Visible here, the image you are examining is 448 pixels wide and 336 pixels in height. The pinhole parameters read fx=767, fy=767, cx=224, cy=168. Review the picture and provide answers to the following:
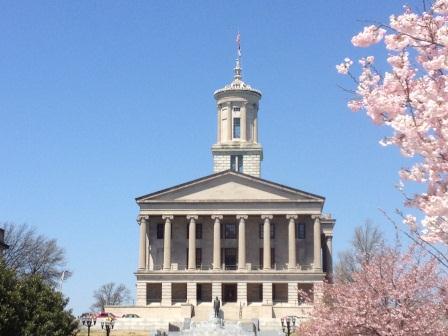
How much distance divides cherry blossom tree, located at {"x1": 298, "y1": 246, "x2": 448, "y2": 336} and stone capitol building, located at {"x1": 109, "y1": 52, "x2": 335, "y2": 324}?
51.7 m

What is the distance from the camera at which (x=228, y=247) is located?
86750 millimetres

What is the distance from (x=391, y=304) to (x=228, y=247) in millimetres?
61666

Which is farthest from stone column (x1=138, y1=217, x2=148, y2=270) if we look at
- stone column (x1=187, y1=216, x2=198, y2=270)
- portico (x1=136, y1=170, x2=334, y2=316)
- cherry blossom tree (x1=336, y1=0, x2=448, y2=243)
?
cherry blossom tree (x1=336, y1=0, x2=448, y2=243)

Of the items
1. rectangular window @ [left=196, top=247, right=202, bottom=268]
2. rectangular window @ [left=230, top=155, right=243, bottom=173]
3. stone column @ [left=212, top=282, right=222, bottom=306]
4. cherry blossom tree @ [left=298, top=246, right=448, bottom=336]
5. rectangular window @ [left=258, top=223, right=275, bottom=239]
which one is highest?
rectangular window @ [left=230, top=155, right=243, bottom=173]

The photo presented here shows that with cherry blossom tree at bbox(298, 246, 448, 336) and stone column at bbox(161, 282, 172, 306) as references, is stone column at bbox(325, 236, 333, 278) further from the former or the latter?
cherry blossom tree at bbox(298, 246, 448, 336)

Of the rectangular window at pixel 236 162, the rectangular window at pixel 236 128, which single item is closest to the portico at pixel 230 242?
the rectangular window at pixel 236 162

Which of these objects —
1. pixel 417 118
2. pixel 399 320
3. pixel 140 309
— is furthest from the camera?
pixel 140 309

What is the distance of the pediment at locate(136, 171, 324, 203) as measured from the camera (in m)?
83.6

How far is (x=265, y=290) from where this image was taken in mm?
81625

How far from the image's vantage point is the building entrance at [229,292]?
84.1 metres

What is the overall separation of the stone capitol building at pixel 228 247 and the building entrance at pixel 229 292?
110 mm

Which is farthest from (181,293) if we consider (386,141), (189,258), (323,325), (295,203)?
(386,141)

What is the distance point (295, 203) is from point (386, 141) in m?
72.8

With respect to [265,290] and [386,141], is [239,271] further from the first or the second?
Result: [386,141]
